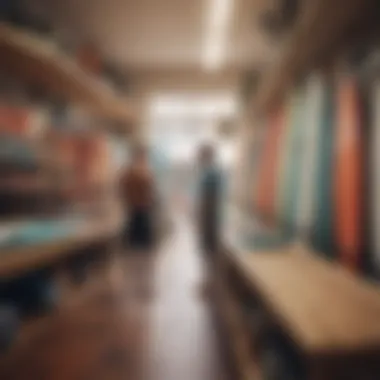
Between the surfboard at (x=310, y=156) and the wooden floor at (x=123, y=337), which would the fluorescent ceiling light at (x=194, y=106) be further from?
the surfboard at (x=310, y=156)

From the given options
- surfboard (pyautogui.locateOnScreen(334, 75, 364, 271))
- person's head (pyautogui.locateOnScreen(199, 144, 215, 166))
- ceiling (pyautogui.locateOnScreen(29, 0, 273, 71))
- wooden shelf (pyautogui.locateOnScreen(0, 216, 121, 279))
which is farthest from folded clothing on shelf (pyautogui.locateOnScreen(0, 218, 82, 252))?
person's head (pyautogui.locateOnScreen(199, 144, 215, 166))

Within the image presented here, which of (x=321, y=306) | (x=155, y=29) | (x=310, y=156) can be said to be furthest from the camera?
(x=155, y=29)

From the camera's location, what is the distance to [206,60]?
643cm

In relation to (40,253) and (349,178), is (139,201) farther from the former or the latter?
(349,178)

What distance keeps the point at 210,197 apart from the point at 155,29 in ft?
7.12

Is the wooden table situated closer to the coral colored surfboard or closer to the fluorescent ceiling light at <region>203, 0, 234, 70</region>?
the coral colored surfboard

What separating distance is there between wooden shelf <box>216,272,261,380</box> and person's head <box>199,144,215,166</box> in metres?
2.74

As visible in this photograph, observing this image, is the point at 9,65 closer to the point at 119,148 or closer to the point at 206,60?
the point at 119,148

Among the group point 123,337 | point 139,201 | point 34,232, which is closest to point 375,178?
point 123,337

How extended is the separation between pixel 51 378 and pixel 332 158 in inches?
60.7

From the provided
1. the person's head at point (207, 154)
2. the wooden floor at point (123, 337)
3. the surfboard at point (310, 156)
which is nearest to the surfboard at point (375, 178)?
the surfboard at point (310, 156)

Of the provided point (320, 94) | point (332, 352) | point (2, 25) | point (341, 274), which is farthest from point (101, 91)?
point (332, 352)

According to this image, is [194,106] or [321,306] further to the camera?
[194,106]

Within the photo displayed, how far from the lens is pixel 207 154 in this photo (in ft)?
19.7
